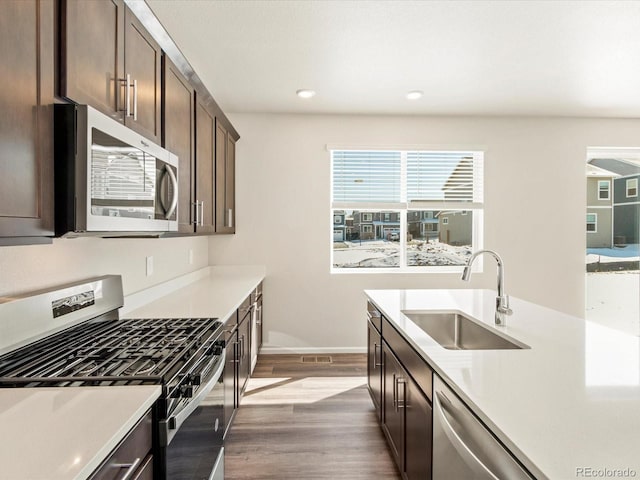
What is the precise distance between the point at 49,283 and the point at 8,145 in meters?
0.87

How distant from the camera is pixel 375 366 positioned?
104 inches

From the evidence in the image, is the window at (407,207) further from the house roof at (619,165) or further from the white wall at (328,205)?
the house roof at (619,165)

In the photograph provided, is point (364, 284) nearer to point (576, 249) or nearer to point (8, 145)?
point (576, 249)

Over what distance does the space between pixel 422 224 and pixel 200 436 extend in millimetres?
3435

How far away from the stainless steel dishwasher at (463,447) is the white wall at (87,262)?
157 cm

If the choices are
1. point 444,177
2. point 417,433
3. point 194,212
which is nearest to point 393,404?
point 417,433

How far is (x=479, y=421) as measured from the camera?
1055 mm

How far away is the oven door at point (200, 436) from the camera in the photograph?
1218 millimetres

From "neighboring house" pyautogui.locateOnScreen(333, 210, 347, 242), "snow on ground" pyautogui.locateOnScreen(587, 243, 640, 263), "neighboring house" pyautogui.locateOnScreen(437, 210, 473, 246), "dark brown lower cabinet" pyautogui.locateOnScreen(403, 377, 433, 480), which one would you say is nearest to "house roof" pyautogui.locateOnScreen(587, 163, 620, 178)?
"snow on ground" pyautogui.locateOnScreen(587, 243, 640, 263)

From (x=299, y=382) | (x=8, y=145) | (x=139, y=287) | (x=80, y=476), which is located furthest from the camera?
(x=299, y=382)

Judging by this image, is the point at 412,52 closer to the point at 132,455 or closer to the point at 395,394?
the point at 395,394

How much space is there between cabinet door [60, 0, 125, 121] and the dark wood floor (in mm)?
1930

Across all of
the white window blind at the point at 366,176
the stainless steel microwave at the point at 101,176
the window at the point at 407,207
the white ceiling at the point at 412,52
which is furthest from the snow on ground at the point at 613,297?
the stainless steel microwave at the point at 101,176

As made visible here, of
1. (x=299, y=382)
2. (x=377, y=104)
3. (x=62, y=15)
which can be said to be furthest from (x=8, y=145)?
(x=377, y=104)
